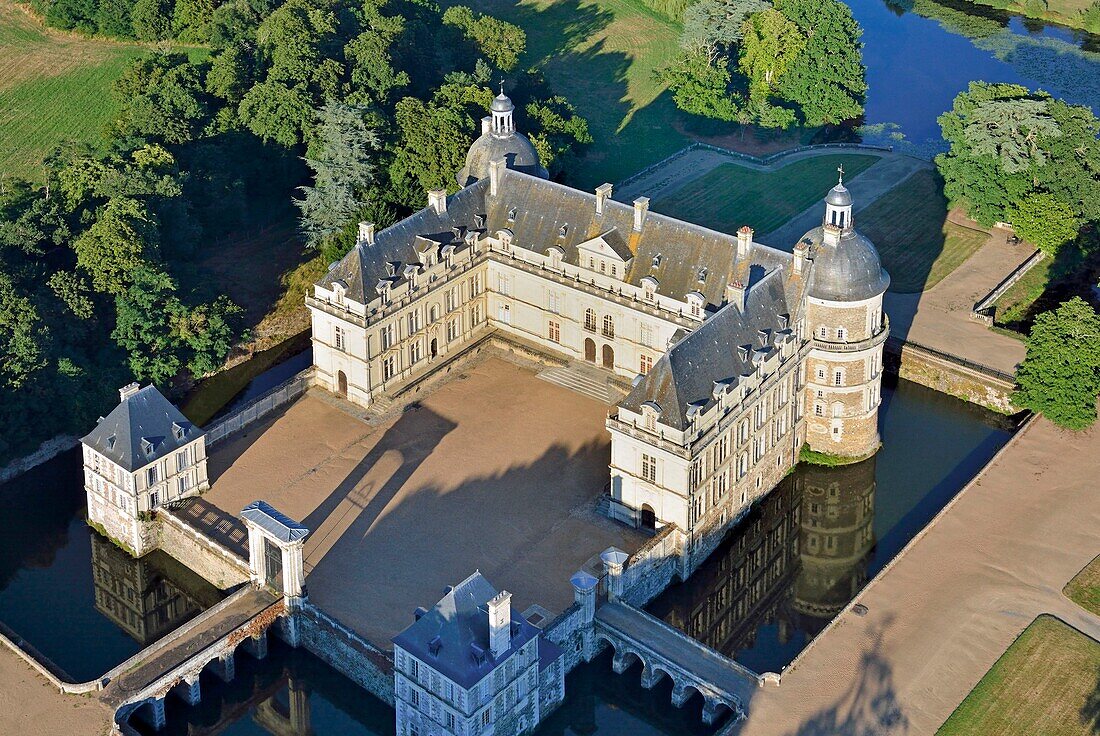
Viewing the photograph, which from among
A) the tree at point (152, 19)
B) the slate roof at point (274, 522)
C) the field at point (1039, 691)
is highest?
the tree at point (152, 19)

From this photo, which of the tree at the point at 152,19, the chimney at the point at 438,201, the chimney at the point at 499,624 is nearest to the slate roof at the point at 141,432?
the chimney at the point at 438,201

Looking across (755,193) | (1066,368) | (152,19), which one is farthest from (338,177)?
(1066,368)

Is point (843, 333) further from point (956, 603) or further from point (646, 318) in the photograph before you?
point (956, 603)

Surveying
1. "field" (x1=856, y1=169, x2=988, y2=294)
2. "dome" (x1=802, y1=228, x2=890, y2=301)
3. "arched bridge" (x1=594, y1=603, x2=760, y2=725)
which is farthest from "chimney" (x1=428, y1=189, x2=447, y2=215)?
"field" (x1=856, y1=169, x2=988, y2=294)

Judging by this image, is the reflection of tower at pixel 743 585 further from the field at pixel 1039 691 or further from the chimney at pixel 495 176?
the chimney at pixel 495 176

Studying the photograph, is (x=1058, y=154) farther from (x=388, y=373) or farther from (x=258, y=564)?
(x=258, y=564)

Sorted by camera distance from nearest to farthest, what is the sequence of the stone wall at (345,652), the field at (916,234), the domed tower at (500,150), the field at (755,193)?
the stone wall at (345,652) < the domed tower at (500,150) < the field at (916,234) < the field at (755,193)
